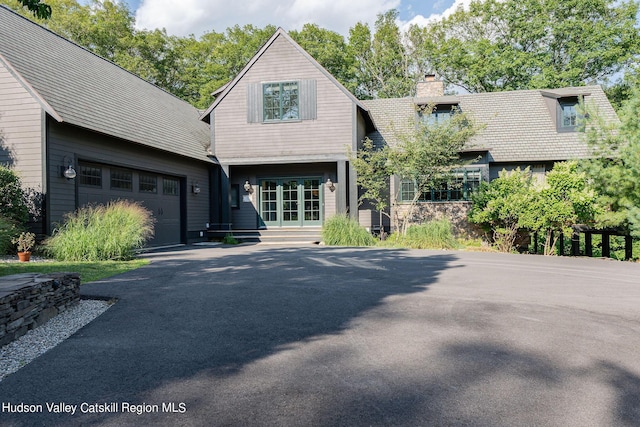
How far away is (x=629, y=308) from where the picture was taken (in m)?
5.02

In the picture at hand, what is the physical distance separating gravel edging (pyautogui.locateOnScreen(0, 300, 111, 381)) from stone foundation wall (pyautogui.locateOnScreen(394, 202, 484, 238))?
12146 millimetres

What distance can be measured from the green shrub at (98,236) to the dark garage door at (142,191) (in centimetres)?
108

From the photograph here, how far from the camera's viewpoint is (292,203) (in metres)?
15.6

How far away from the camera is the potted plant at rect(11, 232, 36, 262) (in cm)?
797

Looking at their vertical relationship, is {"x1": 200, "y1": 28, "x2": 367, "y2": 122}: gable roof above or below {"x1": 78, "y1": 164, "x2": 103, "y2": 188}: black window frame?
above

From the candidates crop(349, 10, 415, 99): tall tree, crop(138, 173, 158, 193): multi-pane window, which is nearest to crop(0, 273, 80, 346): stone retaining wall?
crop(138, 173, 158, 193): multi-pane window

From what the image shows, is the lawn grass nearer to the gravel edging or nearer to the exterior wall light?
the gravel edging

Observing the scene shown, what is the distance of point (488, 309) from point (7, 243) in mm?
8644

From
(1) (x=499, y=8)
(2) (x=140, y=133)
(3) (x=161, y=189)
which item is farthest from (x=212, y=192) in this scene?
(1) (x=499, y=8)

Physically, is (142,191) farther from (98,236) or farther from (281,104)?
(281,104)

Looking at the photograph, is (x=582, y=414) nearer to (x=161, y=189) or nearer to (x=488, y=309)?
(x=488, y=309)

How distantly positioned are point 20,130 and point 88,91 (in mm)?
2608

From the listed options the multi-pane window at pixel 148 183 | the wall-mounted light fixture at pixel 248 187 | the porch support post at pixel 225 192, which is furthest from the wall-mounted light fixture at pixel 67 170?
the wall-mounted light fixture at pixel 248 187

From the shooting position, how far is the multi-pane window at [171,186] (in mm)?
13141
